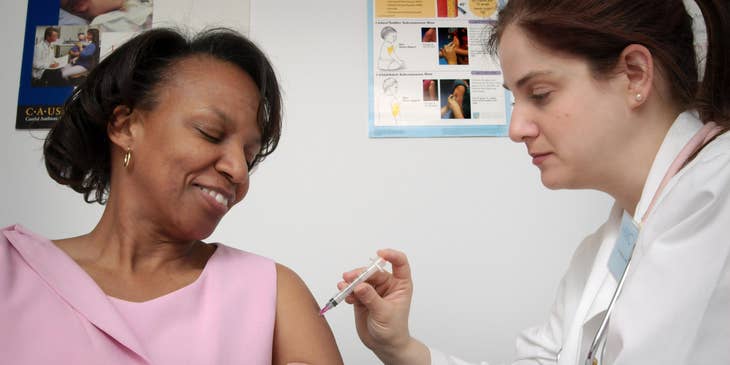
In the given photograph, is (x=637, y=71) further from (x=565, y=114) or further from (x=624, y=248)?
(x=624, y=248)

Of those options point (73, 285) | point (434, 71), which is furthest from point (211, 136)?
point (434, 71)

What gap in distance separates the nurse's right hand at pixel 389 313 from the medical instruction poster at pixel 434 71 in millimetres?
691

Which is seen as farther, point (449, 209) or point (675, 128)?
point (449, 209)

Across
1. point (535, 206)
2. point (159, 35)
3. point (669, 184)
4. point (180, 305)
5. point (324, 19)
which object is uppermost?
point (324, 19)

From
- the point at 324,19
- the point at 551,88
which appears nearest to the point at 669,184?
the point at 551,88

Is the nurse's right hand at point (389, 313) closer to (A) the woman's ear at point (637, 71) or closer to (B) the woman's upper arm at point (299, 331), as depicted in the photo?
(B) the woman's upper arm at point (299, 331)

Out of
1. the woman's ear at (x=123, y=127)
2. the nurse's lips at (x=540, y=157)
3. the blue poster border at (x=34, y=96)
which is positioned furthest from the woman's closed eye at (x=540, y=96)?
the blue poster border at (x=34, y=96)

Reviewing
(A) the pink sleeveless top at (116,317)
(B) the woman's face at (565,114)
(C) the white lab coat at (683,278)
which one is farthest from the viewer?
(B) the woman's face at (565,114)

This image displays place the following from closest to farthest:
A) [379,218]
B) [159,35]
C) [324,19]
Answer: [159,35]
[379,218]
[324,19]

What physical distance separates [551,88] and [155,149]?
786mm

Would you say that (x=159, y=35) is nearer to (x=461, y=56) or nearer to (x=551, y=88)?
(x=551, y=88)

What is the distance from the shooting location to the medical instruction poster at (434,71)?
5.53 ft

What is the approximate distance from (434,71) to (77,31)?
130cm

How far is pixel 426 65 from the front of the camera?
5.64 feet
